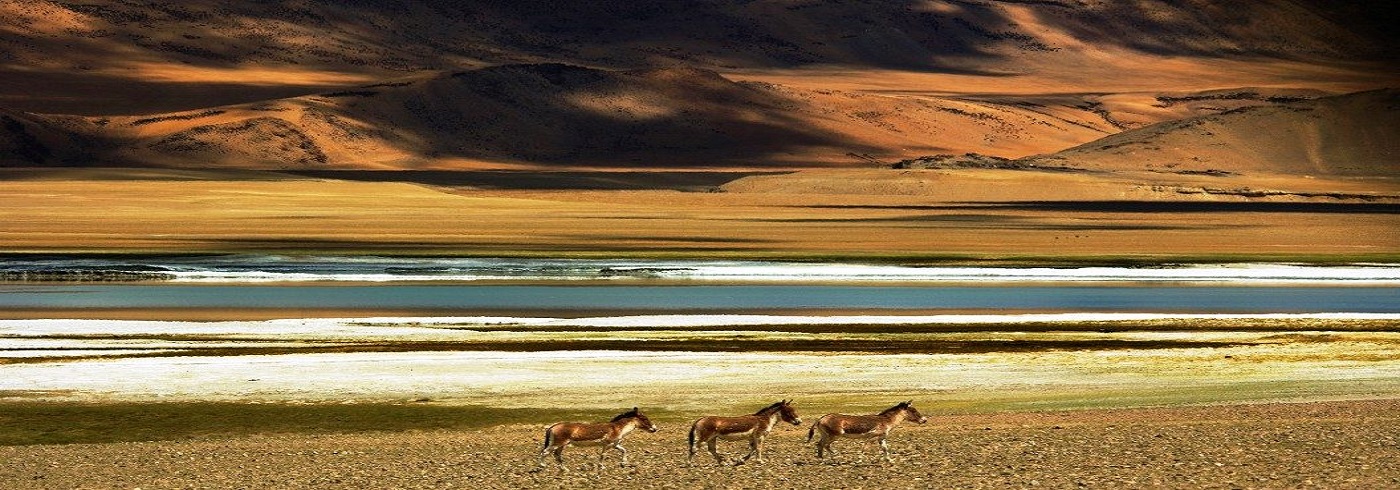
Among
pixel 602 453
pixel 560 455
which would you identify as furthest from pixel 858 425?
pixel 560 455

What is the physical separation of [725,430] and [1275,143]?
12713 cm

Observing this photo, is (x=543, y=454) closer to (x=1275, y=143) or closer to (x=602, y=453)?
(x=602, y=453)

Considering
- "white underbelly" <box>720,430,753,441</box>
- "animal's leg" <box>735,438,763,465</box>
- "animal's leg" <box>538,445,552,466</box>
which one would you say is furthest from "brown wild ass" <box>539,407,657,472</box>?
"animal's leg" <box>735,438,763,465</box>

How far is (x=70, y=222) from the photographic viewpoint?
7562 cm

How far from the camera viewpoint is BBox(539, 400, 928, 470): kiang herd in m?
16.3

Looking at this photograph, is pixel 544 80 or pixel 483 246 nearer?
pixel 483 246

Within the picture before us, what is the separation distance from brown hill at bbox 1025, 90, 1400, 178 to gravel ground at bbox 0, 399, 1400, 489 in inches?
4440

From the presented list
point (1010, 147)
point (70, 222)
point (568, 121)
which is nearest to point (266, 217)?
point (70, 222)

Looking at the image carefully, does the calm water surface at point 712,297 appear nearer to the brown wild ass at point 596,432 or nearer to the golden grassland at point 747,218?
the golden grassland at point 747,218

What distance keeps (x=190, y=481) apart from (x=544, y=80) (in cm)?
17360

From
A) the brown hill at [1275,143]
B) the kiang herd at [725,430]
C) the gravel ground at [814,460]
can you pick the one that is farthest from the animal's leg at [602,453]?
the brown hill at [1275,143]

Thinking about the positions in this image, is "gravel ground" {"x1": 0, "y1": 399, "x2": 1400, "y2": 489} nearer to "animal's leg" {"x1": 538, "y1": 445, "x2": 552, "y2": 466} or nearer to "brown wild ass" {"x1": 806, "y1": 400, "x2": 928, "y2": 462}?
"animal's leg" {"x1": 538, "y1": 445, "x2": 552, "y2": 466}

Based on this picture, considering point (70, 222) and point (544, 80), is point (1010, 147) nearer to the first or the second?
point (544, 80)

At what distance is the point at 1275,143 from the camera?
450 feet
